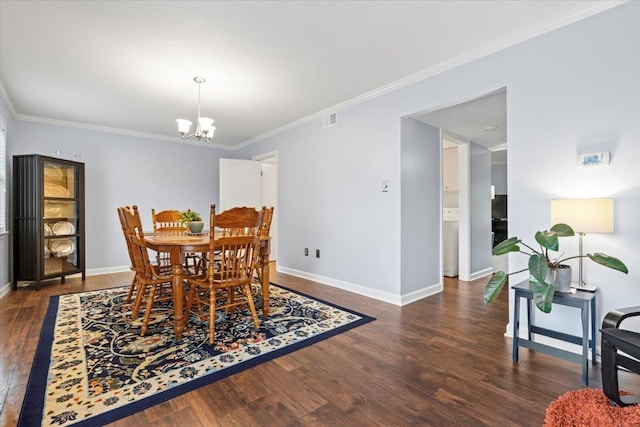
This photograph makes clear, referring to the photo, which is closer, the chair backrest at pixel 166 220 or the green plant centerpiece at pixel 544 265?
the green plant centerpiece at pixel 544 265

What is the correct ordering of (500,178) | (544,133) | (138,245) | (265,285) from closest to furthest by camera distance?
(544,133)
(138,245)
(265,285)
(500,178)

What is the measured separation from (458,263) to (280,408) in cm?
403

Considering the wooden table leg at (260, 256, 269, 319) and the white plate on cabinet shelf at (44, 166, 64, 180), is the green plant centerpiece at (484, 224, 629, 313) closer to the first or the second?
the wooden table leg at (260, 256, 269, 319)

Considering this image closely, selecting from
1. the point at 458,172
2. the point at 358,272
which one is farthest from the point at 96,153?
the point at 458,172

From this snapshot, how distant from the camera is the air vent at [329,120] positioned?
4.11 m

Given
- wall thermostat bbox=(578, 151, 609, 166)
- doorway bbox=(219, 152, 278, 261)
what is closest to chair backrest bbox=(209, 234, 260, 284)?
wall thermostat bbox=(578, 151, 609, 166)

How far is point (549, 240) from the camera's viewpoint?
6.18 feet

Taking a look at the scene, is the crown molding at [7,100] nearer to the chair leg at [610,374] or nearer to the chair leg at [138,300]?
the chair leg at [138,300]

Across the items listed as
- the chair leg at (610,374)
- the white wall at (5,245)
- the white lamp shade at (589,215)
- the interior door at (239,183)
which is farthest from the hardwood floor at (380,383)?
the interior door at (239,183)

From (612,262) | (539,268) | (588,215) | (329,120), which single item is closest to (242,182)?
(329,120)

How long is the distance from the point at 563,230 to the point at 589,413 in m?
1.01

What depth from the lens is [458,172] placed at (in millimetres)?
4832

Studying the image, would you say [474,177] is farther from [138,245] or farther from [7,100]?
[7,100]

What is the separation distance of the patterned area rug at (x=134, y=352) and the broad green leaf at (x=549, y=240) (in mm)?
1579
